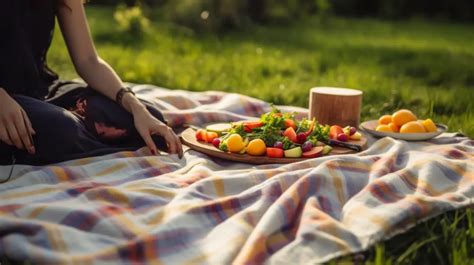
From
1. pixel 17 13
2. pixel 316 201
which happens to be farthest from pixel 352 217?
pixel 17 13

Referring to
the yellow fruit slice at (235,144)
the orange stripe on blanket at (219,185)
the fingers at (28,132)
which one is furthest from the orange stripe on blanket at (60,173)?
the yellow fruit slice at (235,144)

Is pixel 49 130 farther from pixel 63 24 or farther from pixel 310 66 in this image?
pixel 310 66

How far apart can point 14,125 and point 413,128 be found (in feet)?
5.79

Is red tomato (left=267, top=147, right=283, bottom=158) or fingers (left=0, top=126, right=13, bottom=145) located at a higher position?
fingers (left=0, top=126, right=13, bottom=145)

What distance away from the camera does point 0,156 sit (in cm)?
266

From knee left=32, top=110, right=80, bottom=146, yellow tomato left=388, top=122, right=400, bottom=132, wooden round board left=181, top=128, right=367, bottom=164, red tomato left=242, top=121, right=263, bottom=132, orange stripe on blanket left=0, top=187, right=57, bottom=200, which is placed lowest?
yellow tomato left=388, top=122, right=400, bottom=132

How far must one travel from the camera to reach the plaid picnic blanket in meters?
1.98

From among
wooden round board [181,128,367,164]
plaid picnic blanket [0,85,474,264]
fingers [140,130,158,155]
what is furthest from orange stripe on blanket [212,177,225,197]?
fingers [140,130,158,155]

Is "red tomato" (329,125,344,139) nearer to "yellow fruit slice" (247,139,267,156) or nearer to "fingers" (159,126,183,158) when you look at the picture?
"yellow fruit slice" (247,139,267,156)

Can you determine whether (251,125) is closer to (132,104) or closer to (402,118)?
(132,104)

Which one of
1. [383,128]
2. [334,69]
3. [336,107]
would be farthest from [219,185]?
[334,69]

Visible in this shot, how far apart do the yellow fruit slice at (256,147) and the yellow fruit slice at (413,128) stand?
788 millimetres

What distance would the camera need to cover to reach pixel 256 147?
280 centimetres

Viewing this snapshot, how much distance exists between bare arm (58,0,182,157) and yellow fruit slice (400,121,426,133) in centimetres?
108
